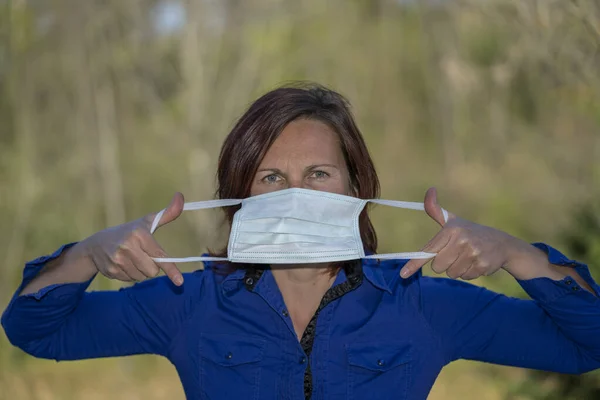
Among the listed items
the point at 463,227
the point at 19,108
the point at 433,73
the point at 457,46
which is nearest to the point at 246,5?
the point at 19,108

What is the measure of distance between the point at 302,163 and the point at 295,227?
0.64ft

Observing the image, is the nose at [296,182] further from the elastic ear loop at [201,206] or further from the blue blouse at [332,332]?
the blue blouse at [332,332]

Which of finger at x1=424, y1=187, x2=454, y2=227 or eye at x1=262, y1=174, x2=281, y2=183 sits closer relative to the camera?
finger at x1=424, y1=187, x2=454, y2=227

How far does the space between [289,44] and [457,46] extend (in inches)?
114

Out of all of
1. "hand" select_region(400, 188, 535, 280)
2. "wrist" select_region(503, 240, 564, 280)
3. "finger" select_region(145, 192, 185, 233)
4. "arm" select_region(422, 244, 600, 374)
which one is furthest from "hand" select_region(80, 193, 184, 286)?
"wrist" select_region(503, 240, 564, 280)

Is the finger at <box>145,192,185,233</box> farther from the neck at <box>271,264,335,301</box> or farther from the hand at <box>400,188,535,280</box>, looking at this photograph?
the hand at <box>400,188,535,280</box>

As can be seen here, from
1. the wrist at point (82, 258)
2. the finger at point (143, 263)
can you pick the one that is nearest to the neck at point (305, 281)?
the finger at point (143, 263)

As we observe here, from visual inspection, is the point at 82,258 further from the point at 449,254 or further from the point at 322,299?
the point at 449,254

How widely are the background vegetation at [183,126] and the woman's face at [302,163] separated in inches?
127

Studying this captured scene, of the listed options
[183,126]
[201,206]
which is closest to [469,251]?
[201,206]

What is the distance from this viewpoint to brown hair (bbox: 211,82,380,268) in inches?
84.4

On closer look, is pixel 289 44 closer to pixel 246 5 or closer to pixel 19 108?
pixel 246 5

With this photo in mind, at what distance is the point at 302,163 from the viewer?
6.93 ft

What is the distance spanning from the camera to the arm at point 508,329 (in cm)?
198
